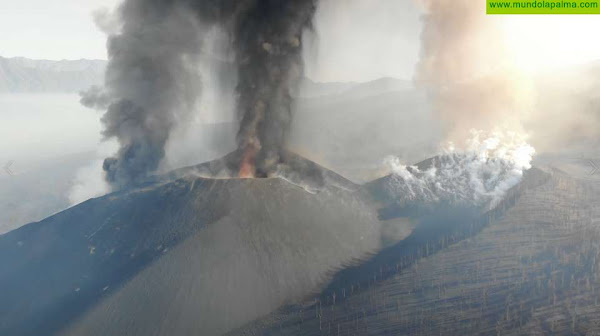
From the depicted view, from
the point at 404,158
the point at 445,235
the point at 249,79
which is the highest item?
the point at 249,79

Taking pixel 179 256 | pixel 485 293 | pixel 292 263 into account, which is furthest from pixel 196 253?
pixel 485 293

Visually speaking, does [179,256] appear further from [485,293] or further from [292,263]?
[485,293]

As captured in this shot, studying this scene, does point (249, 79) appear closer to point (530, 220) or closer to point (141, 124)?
point (141, 124)

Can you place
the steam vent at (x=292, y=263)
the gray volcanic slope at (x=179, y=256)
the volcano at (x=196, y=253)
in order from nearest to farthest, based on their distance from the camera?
1. the steam vent at (x=292, y=263)
2. the gray volcanic slope at (x=179, y=256)
3. the volcano at (x=196, y=253)

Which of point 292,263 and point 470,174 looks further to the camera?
point 470,174

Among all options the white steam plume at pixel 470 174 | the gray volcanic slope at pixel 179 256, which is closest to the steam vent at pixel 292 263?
the gray volcanic slope at pixel 179 256

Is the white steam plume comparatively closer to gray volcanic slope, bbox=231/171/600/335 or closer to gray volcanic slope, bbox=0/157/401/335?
gray volcanic slope, bbox=231/171/600/335

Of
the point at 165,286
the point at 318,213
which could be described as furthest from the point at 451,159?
the point at 165,286

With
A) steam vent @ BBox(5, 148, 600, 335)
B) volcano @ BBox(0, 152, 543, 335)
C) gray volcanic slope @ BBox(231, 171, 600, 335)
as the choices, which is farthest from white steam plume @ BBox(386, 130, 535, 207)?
gray volcanic slope @ BBox(231, 171, 600, 335)

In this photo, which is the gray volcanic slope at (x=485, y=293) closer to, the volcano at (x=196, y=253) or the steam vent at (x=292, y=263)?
the steam vent at (x=292, y=263)
